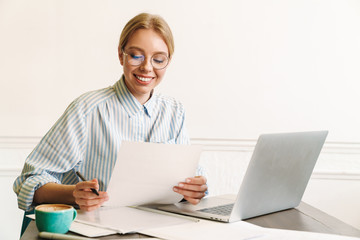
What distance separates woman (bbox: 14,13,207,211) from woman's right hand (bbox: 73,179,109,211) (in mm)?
199

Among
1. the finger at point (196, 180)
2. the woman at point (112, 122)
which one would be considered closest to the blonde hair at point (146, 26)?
the woman at point (112, 122)

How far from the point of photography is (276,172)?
4.35 ft

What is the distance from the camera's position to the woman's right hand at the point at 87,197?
4.27ft

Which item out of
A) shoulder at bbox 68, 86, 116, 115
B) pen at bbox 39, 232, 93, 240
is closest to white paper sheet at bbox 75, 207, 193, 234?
pen at bbox 39, 232, 93, 240

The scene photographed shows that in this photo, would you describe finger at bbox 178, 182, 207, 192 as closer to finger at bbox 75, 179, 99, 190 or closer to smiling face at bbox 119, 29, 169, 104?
finger at bbox 75, 179, 99, 190

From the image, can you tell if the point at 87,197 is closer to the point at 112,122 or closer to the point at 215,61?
the point at 112,122

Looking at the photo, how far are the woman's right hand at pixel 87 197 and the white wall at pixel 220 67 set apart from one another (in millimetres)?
1512

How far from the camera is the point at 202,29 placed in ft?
9.44

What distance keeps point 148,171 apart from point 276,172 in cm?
35

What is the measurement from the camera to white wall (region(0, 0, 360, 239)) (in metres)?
2.72

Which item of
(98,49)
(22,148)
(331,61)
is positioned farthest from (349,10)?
(22,148)

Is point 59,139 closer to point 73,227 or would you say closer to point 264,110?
point 73,227

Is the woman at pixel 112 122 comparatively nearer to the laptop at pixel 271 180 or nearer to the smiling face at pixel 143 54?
the smiling face at pixel 143 54

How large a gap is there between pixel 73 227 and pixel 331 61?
7.41ft
